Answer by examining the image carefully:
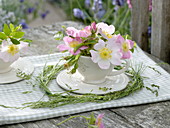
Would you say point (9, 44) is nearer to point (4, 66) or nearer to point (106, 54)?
point (4, 66)

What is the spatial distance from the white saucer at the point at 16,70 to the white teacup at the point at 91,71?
0.91ft

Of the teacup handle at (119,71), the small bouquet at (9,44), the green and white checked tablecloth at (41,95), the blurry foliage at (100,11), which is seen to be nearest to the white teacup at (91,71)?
the teacup handle at (119,71)

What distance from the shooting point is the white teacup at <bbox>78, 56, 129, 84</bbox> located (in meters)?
1.19

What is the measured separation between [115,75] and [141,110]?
0.20 meters

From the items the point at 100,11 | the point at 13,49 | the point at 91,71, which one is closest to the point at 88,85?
the point at 91,71

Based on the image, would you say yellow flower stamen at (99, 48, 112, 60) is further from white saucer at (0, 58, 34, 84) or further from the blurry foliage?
the blurry foliage

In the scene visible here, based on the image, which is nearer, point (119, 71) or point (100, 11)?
point (119, 71)

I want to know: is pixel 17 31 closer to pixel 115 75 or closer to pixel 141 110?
pixel 115 75

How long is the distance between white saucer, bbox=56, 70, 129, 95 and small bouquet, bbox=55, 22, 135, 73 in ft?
0.31

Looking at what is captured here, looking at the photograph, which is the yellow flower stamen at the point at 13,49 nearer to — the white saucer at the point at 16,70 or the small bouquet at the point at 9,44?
the small bouquet at the point at 9,44

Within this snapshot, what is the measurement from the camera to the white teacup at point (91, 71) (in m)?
1.19

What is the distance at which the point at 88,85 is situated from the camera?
125 centimetres

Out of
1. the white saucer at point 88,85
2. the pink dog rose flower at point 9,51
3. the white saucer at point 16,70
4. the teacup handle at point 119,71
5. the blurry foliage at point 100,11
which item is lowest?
the blurry foliage at point 100,11

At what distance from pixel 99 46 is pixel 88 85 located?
19cm
